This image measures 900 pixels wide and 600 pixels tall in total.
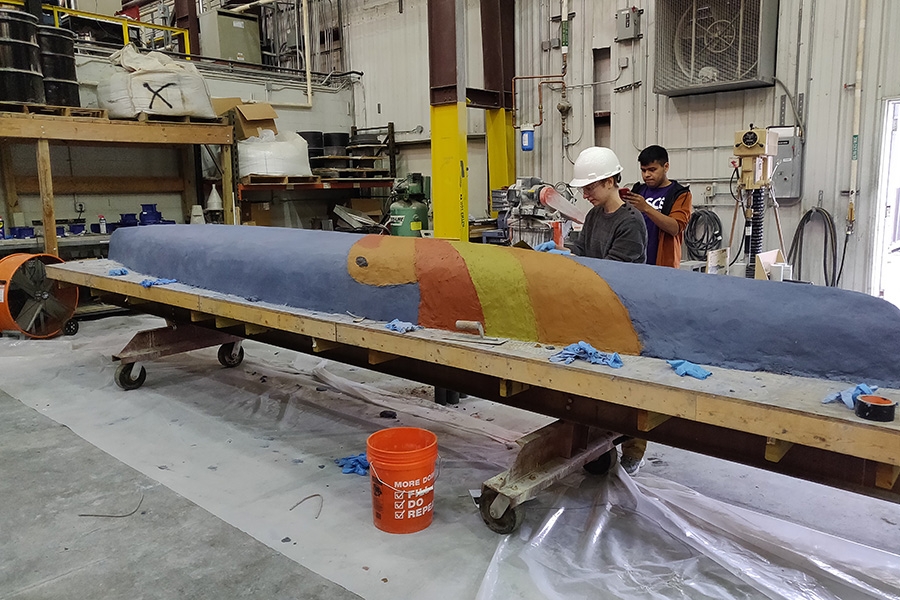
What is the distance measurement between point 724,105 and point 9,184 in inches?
291

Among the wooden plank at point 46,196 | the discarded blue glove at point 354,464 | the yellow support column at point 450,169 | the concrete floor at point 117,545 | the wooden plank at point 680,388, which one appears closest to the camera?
the wooden plank at point 680,388

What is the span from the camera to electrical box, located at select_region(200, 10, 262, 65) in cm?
1028

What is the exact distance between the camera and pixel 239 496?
2865 mm

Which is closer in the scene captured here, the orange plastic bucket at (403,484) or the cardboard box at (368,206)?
the orange plastic bucket at (403,484)

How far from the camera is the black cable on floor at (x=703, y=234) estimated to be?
6820mm

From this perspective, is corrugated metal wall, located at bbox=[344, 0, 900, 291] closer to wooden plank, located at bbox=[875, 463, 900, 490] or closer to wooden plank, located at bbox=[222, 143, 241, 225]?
wooden plank, located at bbox=[222, 143, 241, 225]

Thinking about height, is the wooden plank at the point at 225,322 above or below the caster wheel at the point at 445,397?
above

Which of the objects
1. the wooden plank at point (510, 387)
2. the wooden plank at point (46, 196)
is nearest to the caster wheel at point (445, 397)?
the wooden plank at point (510, 387)

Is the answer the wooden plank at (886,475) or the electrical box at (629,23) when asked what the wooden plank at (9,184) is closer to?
the electrical box at (629,23)

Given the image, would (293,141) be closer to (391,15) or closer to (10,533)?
(391,15)

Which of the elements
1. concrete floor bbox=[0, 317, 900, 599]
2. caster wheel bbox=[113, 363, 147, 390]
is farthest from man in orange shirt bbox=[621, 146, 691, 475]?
caster wheel bbox=[113, 363, 147, 390]

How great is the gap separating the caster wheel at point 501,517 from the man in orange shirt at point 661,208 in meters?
0.92

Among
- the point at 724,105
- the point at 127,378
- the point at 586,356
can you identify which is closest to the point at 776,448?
the point at 586,356

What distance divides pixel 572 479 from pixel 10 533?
2261mm
